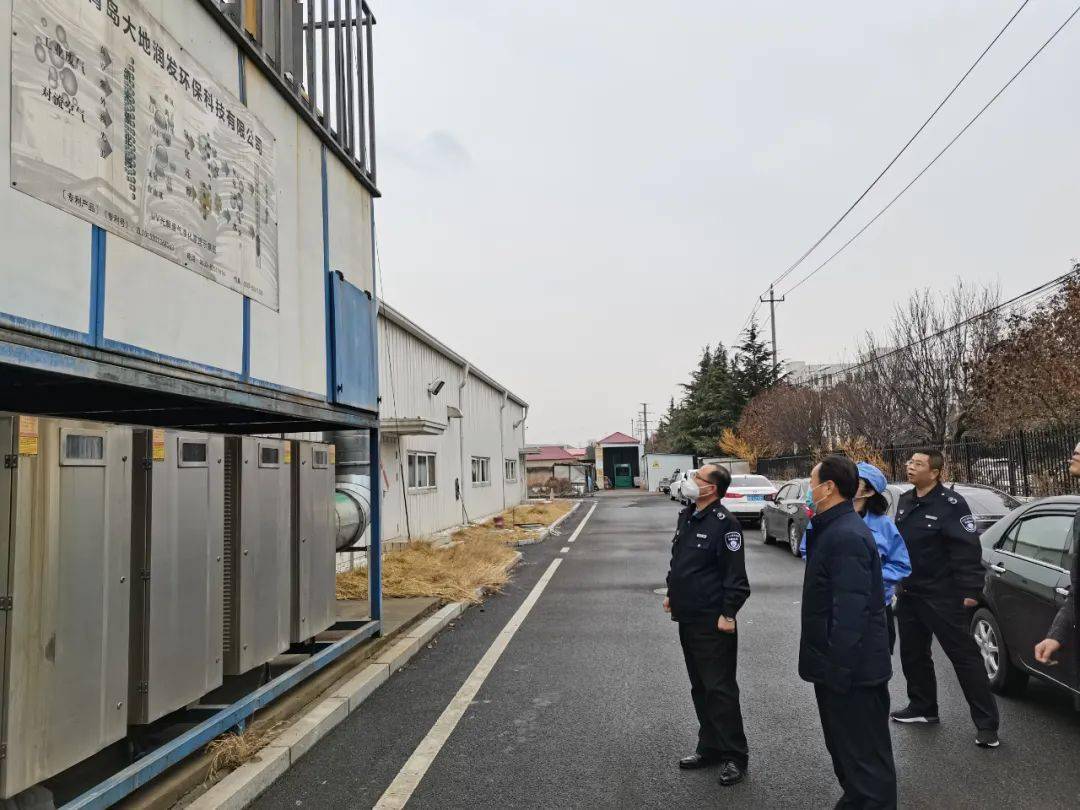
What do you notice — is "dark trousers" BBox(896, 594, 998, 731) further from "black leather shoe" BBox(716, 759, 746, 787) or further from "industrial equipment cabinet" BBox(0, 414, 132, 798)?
"industrial equipment cabinet" BBox(0, 414, 132, 798)

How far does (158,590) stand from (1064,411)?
16944mm

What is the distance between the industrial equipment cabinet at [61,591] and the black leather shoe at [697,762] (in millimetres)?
2998

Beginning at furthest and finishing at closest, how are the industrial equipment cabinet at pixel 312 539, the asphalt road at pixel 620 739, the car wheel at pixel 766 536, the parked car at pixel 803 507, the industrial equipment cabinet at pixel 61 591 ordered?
the car wheel at pixel 766 536, the parked car at pixel 803 507, the industrial equipment cabinet at pixel 312 539, the asphalt road at pixel 620 739, the industrial equipment cabinet at pixel 61 591

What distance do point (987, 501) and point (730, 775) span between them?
7.50 meters

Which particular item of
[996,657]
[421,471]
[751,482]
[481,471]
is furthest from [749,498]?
[996,657]

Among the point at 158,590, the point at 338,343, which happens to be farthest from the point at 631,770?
the point at 338,343

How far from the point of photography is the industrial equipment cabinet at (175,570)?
3.94 m

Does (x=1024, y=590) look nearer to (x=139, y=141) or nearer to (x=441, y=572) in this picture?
(x=139, y=141)

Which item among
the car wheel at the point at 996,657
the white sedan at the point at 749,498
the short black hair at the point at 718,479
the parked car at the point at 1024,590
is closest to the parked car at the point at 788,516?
the white sedan at the point at 749,498

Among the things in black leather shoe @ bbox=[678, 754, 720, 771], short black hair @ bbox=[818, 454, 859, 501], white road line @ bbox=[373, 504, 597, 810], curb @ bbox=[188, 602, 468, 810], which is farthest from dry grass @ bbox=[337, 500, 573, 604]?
short black hair @ bbox=[818, 454, 859, 501]

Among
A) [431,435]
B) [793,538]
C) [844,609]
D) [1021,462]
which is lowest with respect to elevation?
[793,538]

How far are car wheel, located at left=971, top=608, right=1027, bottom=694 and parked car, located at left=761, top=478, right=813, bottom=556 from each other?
7642 mm

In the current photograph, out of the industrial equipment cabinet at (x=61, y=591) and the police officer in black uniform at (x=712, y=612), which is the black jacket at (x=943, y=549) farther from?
the industrial equipment cabinet at (x=61, y=591)

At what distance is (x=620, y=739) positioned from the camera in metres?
4.94
